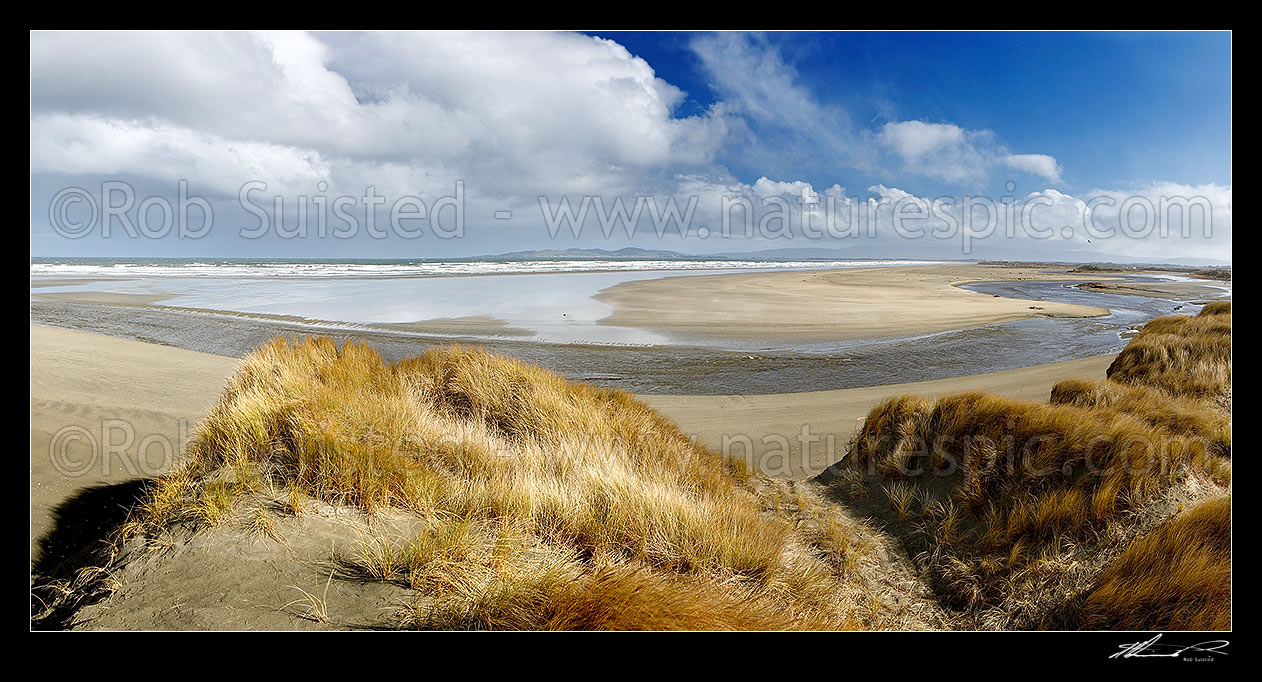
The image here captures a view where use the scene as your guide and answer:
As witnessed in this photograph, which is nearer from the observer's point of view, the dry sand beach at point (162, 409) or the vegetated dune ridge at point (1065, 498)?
the vegetated dune ridge at point (1065, 498)

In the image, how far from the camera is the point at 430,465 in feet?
11.7

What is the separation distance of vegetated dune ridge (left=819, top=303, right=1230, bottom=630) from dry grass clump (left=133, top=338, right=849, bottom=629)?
1118 mm

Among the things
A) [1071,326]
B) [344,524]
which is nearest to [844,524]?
[344,524]

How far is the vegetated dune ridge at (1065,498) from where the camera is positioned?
293 centimetres

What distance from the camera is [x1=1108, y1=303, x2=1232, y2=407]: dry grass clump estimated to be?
17.1 feet

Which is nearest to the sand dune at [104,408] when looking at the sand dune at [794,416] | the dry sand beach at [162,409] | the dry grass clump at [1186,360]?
the dry sand beach at [162,409]

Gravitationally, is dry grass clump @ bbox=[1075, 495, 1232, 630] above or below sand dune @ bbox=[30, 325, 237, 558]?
below

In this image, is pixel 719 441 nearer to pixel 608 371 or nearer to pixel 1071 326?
pixel 608 371

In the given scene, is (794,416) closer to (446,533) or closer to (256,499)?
(446,533)

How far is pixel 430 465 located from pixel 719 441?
3720mm

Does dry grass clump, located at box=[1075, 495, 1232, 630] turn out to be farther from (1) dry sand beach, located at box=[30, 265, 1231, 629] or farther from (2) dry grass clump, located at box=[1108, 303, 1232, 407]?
(2) dry grass clump, located at box=[1108, 303, 1232, 407]
